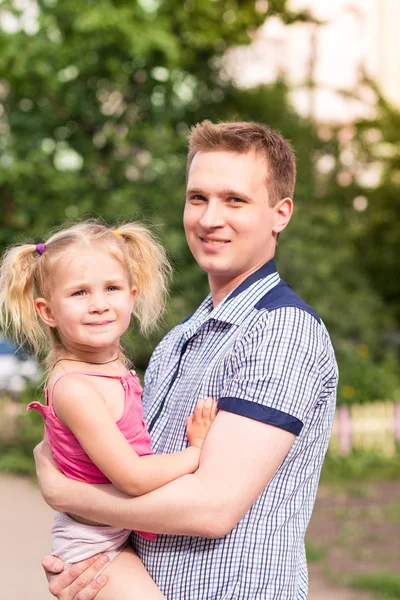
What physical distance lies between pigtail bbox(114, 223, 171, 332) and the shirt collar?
0.17 meters

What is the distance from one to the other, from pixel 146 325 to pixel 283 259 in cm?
728

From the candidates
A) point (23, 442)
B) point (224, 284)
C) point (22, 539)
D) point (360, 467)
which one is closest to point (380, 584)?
point (22, 539)

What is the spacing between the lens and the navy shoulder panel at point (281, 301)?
2.18 m

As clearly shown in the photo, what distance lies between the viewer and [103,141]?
32.4 ft

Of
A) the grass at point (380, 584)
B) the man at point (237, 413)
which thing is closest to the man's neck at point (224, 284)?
the man at point (237, 413)

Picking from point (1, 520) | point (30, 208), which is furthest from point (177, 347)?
point (30, 208)

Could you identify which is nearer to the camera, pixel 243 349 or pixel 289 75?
pixel 243 349

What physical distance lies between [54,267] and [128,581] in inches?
32.2

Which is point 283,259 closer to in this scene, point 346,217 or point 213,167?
point 346,217

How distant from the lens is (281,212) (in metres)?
2.41

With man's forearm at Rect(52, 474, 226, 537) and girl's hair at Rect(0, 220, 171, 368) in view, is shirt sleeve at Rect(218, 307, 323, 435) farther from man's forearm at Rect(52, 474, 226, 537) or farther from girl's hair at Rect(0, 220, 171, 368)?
girl's hair at Rect(0, 220, 171, 368)

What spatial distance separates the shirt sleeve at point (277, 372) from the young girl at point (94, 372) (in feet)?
0.36

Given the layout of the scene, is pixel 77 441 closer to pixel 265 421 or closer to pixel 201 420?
pixel 201 420

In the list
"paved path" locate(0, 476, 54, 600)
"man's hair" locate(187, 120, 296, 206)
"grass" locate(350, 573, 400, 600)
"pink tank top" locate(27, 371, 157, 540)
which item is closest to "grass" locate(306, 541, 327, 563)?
"grass" locate(350, 573, 400, 600)
